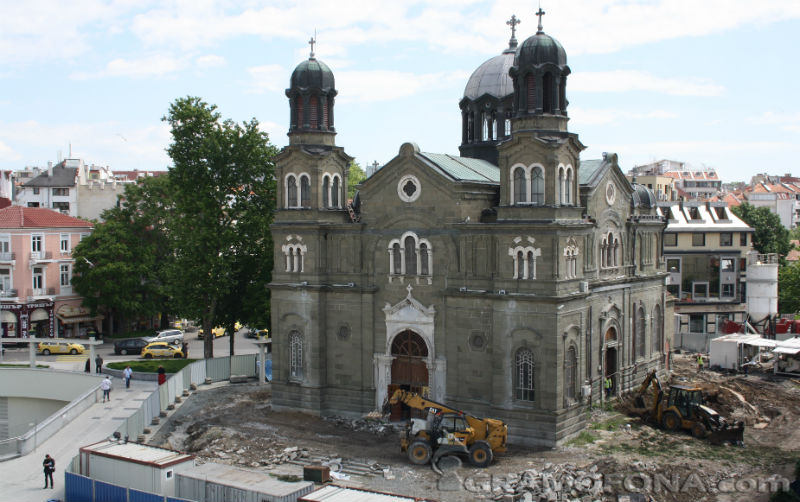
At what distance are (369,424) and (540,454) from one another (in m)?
8.96

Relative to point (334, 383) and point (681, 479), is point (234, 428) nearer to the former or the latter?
point (334, 383)

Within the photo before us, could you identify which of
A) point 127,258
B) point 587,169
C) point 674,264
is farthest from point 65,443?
point 674,264

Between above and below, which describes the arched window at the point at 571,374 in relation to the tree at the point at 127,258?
below

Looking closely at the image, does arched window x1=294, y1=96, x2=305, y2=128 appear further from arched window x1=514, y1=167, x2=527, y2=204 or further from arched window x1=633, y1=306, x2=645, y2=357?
arched window x1=633, y1=306, x2=645, y2=357

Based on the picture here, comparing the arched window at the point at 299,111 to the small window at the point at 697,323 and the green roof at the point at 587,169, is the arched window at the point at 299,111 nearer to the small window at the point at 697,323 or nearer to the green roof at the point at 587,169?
the green roof at the point at 587,169

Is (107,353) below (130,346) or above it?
below

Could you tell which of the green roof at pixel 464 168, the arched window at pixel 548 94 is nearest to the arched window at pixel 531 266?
the green roof at pixel 464 168

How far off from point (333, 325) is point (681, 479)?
1814cm

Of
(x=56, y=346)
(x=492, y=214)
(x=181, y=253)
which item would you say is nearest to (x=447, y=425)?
(x=492, y=214)

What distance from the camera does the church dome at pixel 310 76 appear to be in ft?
138

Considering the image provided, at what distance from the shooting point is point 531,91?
1460 inches

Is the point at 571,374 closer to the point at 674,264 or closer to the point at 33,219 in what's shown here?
the point at 674,264

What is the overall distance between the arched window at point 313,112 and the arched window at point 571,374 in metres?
17.0

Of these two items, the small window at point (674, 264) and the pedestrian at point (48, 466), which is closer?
the pedestrian at point (48, 466)
